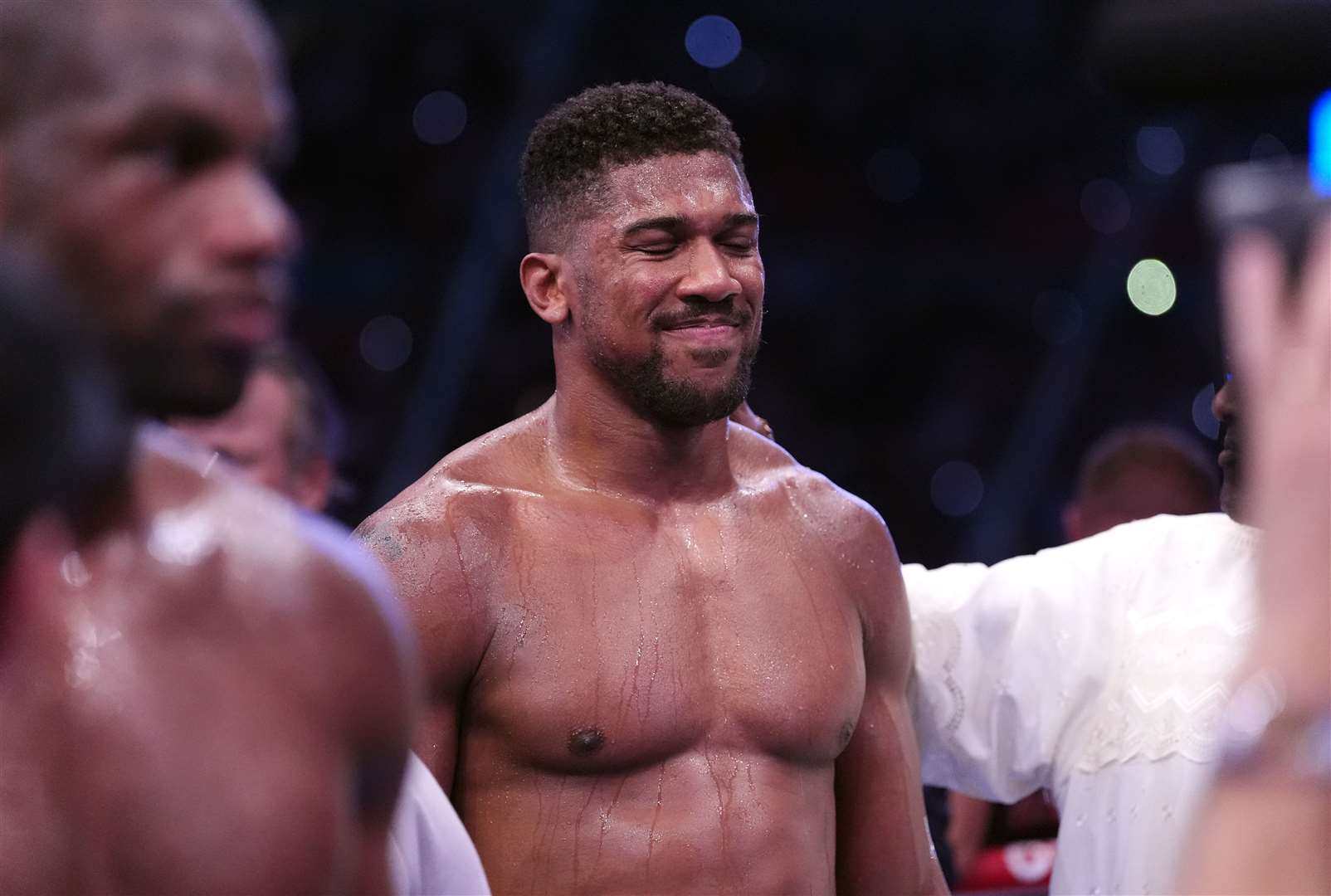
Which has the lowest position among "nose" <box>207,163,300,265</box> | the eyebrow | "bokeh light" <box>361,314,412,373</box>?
"bokeh light" <box>361,314,412,373</box>

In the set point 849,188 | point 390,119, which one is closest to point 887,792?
point 390,119

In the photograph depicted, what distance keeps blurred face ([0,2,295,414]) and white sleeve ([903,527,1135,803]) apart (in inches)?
59.0

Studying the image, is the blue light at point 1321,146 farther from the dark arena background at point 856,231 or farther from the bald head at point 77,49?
the dark arena background at point 856,231

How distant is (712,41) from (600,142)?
4924mm

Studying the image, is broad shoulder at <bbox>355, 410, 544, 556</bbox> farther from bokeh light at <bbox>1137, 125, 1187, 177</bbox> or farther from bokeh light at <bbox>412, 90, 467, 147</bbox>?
bokeh light at <bbox>1137, 125, 1187, 177</bbox>

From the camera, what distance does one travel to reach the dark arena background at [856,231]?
21.6ft

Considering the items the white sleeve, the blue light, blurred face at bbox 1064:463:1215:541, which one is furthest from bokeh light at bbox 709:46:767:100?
the blue light

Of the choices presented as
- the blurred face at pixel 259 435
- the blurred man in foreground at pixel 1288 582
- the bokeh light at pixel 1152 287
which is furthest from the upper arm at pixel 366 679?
the bokeh light at pixel 1152 287

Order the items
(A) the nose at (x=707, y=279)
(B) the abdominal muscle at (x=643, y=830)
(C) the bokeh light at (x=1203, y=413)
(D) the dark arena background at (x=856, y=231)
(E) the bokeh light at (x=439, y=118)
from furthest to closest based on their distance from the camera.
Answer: (C) the bokeh light at (x=1203, y=413) < (E) the bokeh light at (x=439, y=118) < (D) the dark arena background at (x=856, y=231) < (A) the nose at (x=707, y=279) < (B) the abdominal muscle at (x=643, y=830)

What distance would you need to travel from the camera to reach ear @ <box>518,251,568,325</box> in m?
2.22

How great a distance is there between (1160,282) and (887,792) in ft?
18.6

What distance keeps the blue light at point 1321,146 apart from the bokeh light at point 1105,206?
6.83 m

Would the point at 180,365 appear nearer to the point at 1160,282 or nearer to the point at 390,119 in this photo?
the point at 390,119

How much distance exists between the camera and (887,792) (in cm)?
221
